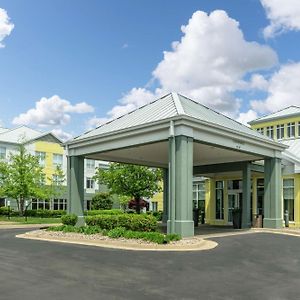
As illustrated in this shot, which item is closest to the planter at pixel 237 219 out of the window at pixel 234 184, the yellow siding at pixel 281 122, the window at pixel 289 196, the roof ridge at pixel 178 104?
the window at pixel 289 196

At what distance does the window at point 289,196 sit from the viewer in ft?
90.1

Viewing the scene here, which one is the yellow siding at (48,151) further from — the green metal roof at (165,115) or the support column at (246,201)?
the support column at (246,201)

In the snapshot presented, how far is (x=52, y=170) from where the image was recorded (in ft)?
200

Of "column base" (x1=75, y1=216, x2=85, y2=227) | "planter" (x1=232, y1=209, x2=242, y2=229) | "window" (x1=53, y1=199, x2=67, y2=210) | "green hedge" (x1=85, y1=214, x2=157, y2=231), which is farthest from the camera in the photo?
"window" (x1=53, y1=199, x2=67, y2=210)

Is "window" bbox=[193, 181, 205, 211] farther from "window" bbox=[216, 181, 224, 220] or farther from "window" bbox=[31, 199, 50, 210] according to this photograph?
"window" bbox=[31, 199, 50, 210]

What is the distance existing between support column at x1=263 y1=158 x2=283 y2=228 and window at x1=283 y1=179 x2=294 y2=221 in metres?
2.55

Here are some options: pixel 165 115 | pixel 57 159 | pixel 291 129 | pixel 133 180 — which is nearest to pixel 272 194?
pixel 165 115

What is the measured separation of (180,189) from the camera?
18.6 metres

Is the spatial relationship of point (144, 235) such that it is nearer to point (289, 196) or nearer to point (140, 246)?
point (140, 246)

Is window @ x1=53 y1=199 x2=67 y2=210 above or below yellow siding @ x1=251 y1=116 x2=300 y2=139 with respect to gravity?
below

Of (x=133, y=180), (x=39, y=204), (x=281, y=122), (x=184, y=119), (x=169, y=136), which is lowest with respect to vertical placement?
(x=39, y=204)

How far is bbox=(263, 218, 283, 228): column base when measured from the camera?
24761 millimetres

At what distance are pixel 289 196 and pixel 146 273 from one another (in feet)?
62.4

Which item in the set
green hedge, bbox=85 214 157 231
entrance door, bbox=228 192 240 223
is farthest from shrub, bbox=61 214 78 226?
entrance door, bbox=228 192 240 223
